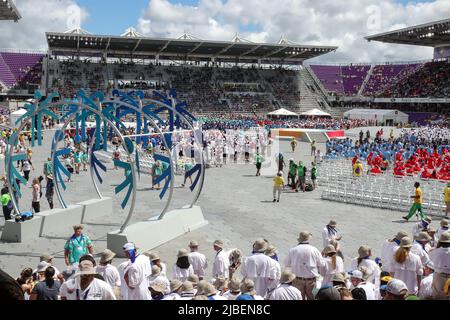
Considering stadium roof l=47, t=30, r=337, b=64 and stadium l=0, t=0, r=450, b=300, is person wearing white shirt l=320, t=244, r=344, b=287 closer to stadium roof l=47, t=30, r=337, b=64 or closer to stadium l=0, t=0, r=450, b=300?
stadium l=0, t=0, r=450, b=300

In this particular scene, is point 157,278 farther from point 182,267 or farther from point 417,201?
point 417,201

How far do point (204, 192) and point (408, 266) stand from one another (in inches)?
474

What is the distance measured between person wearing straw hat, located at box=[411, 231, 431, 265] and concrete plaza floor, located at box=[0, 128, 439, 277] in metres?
2.37

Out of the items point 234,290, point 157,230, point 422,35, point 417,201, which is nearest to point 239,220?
point 157,230

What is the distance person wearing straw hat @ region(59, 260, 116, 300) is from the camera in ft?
15.4

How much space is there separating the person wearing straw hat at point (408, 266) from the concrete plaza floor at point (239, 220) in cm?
293

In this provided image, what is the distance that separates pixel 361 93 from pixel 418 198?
5763 cm

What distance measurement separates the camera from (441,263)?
20.2 ft

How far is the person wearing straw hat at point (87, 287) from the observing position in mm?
4688

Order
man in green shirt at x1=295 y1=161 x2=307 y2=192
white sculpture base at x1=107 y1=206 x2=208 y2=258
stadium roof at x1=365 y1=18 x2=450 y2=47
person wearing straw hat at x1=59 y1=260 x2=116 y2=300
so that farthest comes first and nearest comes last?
1. stadium roof at x1=365 y1=18 x2=450 y2=47
2. man in green shirt at x1=295 y1=161 x2=307 y2=192
3. white sculpture base at x1=107 y1=206 x2=208 y2=258
4. person wearing straw hat at x1=59 y1=260 x2=116 y2=300

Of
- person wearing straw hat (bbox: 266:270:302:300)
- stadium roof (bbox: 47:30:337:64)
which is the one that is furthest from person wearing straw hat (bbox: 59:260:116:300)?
stadium roof (bbox: 47:30:337:64)

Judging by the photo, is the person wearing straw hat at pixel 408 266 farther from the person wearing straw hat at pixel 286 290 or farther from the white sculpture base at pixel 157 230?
the white sculpture base at pixel 157 230
